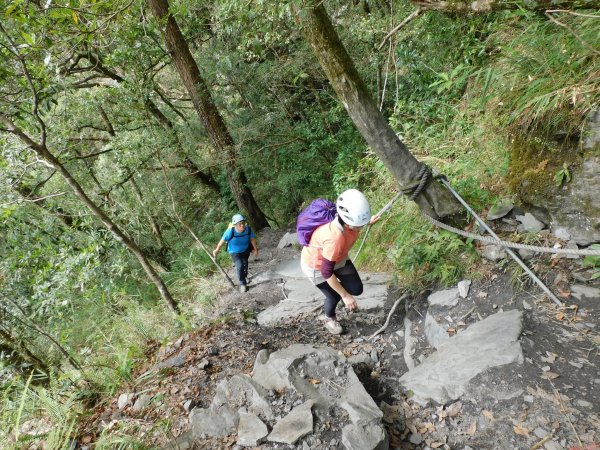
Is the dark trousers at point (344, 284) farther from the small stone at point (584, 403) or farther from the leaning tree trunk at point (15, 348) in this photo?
the leaning tree trunk at point (15, 348)

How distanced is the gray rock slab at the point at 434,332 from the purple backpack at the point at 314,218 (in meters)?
1.59

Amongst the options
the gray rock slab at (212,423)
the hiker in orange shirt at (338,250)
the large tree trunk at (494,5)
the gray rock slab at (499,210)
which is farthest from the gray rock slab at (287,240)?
the large tree trunk at (494,5)

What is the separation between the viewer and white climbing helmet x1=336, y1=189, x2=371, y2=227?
3537 mm

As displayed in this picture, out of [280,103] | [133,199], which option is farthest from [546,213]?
[133,199]

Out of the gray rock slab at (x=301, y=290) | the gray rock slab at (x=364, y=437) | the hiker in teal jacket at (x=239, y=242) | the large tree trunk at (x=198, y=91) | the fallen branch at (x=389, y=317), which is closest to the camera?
the gray rock slab at (x=364, y=437)

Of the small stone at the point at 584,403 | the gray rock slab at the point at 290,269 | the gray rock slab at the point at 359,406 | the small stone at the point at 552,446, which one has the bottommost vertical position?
the gray rock slab at the point at 290,269

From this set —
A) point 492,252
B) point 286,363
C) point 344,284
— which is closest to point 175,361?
point 286,363

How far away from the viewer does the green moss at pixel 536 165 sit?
348 centimetres

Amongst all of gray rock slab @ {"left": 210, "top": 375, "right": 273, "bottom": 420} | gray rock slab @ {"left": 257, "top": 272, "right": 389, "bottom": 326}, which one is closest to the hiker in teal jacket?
gray rock slab @ {"left": 257, "top": 272, "right": 389, "bottom": 326}

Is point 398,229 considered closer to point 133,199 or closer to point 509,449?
point 509,449

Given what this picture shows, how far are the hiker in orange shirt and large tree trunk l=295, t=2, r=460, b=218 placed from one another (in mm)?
617

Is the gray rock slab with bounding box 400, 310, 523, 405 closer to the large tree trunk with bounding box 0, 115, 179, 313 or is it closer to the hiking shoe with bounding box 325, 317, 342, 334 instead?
→ the hiking shoe with bounding box 325, 317, 342, 334

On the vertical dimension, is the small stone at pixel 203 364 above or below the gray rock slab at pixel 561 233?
above

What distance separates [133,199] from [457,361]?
9535mm
